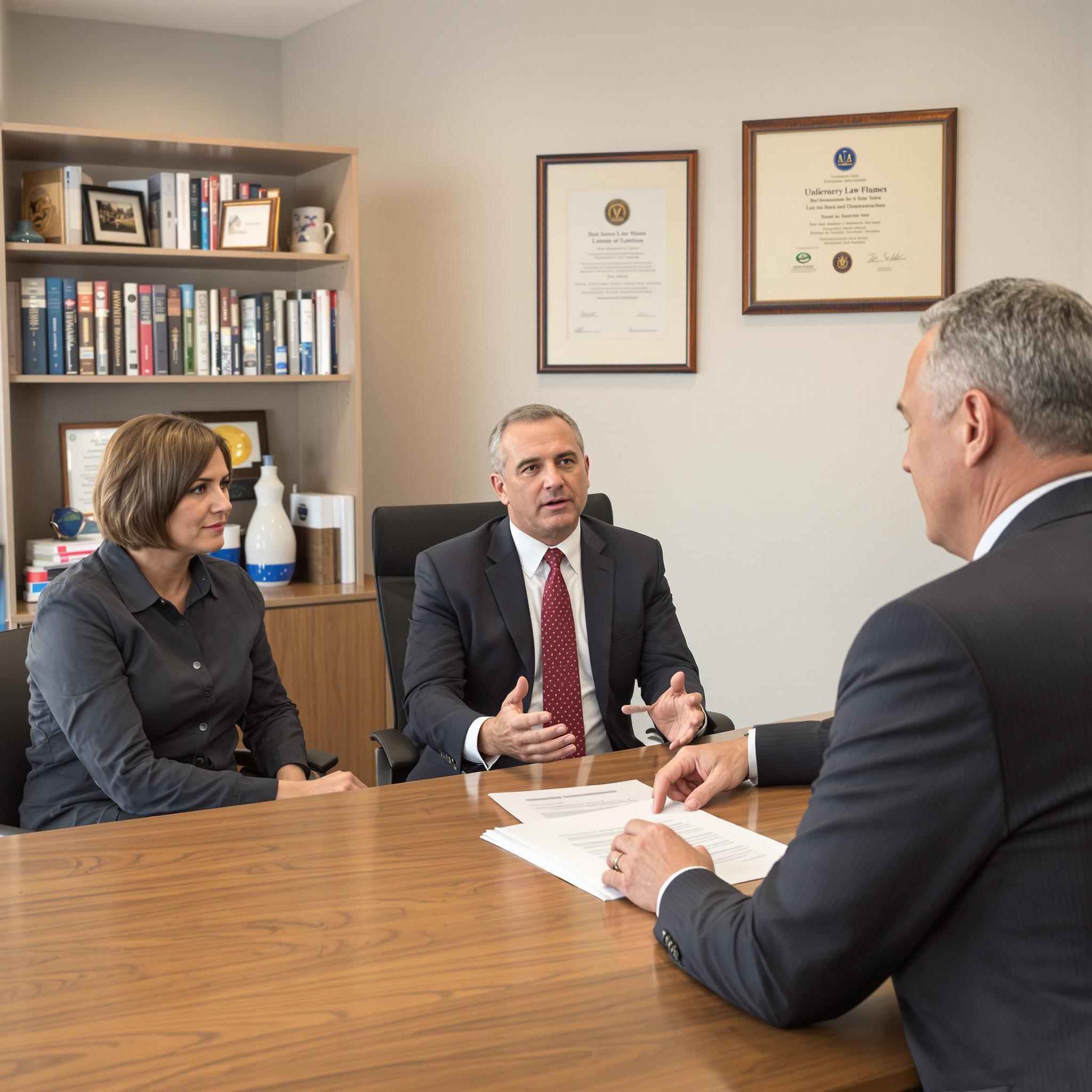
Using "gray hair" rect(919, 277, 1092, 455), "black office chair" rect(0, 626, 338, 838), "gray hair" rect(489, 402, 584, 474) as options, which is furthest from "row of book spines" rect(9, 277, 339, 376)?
"gray hair" rect(919, 277, 1092, 455)

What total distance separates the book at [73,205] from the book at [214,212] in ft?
1.32

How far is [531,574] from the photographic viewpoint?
256 centimetres

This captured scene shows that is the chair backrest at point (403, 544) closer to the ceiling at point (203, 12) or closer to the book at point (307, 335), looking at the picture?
the book at point (307, 335)

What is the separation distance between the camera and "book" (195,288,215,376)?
3920mm

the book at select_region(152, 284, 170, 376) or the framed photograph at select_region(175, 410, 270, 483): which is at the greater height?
the book at select_region(152, 284, 170, 376)

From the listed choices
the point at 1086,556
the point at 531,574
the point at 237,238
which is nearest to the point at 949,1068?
the point at 1086,556

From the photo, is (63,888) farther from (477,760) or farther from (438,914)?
(477,760)

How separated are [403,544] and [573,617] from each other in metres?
0.55

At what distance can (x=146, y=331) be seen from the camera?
384 cm

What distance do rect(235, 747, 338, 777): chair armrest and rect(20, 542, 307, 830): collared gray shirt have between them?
129 millimetres

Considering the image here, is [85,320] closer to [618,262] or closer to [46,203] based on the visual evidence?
[46,203]

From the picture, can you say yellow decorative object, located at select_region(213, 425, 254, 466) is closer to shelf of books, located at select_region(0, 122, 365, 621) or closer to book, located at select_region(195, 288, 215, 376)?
shelf of books, located at select_region(0, 122, 365, 621)

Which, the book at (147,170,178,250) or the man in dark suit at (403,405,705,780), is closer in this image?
the man in dark suit at (403,405,705,780)

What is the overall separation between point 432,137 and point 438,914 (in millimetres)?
3387
